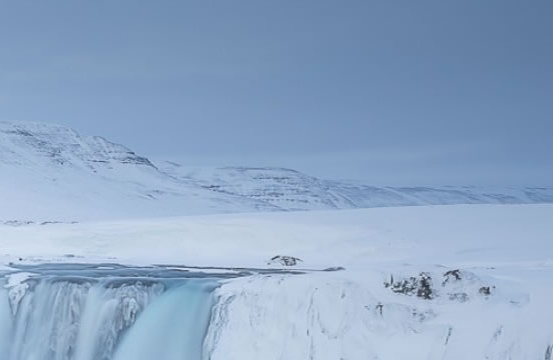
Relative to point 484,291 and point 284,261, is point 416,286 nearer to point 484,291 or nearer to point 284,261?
point 484,291

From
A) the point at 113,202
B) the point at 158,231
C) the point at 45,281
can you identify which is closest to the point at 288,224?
the point at 158,231

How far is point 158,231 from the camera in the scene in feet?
78.8

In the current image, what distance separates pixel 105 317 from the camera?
11891 millimetres

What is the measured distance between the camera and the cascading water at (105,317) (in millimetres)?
11148

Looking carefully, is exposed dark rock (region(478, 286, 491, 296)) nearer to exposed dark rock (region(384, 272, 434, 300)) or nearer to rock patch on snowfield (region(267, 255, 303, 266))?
exposed dark rock (region(384, 272, 434, 300))

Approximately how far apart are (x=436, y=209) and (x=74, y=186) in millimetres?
119787

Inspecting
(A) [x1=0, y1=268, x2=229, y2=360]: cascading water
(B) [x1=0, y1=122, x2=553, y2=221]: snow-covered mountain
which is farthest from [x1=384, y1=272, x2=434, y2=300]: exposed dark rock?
(B) [x1=0, y1=122, x2=553, y2=221]: snow-covered mountain

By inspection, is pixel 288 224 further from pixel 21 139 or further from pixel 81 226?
pixel 21 139

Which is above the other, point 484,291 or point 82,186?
point 82,186

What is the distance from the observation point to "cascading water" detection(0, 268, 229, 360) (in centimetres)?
1115

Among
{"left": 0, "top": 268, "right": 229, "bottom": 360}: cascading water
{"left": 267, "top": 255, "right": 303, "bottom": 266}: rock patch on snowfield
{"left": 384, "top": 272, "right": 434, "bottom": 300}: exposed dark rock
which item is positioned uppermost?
{"left": 267, "top": 255, "right": 303, "bottom": 266}: rock patch on snowfield

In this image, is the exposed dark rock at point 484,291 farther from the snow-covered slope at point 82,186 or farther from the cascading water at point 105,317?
the snow-covered slope at point 82,186

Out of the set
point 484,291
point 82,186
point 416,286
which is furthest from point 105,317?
point 82,186

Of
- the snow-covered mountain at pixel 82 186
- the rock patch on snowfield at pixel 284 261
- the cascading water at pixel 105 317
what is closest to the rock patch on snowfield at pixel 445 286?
the cascading water at pixel 105 317
